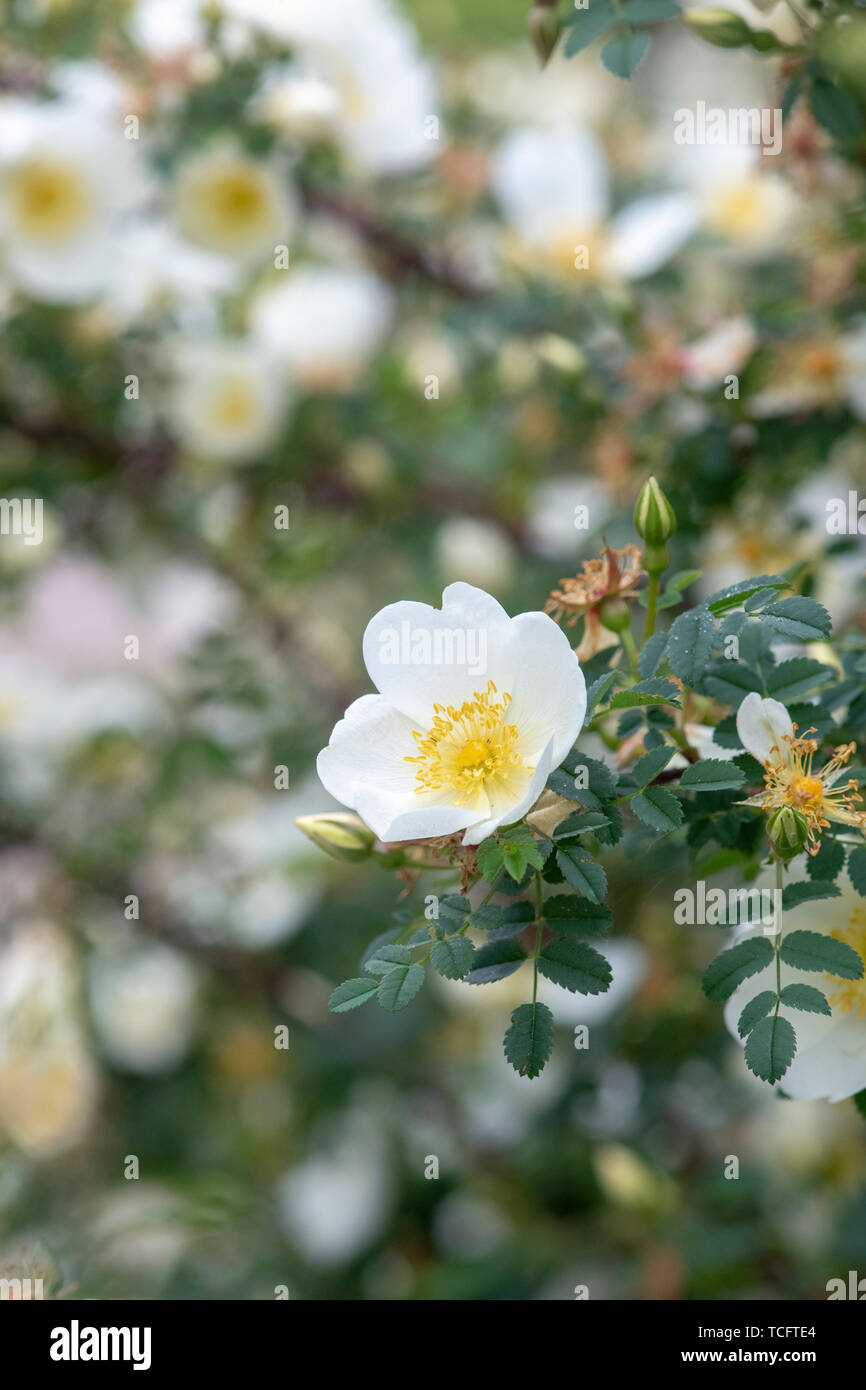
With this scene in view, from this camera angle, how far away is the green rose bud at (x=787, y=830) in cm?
32

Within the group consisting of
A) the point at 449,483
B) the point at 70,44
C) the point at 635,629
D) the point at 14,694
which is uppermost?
the point at 70,44

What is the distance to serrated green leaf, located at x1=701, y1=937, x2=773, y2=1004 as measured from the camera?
0.35 meters

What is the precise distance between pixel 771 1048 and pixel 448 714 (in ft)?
0.43

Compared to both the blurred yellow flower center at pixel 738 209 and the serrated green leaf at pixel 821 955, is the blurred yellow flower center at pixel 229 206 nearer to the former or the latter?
the blurred yellow flower center at pixel 738 209

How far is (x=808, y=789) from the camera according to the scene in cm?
33

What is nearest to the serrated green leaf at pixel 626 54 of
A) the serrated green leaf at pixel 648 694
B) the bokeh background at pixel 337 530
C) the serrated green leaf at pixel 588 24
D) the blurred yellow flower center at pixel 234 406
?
the serrated green leaf at pixel 588 24

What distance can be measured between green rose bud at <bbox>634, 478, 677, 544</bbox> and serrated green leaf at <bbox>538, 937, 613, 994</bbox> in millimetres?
120

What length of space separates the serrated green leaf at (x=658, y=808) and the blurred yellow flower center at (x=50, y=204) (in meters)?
0.70

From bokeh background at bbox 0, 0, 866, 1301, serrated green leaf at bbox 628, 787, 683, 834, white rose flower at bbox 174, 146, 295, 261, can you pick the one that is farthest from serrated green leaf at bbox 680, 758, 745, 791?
white rose flower at bbox 174, 146, 295, 261

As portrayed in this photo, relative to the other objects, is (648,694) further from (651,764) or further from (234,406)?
(234,406)

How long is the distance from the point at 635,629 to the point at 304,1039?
529 mm

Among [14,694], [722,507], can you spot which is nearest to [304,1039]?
[14,694]
